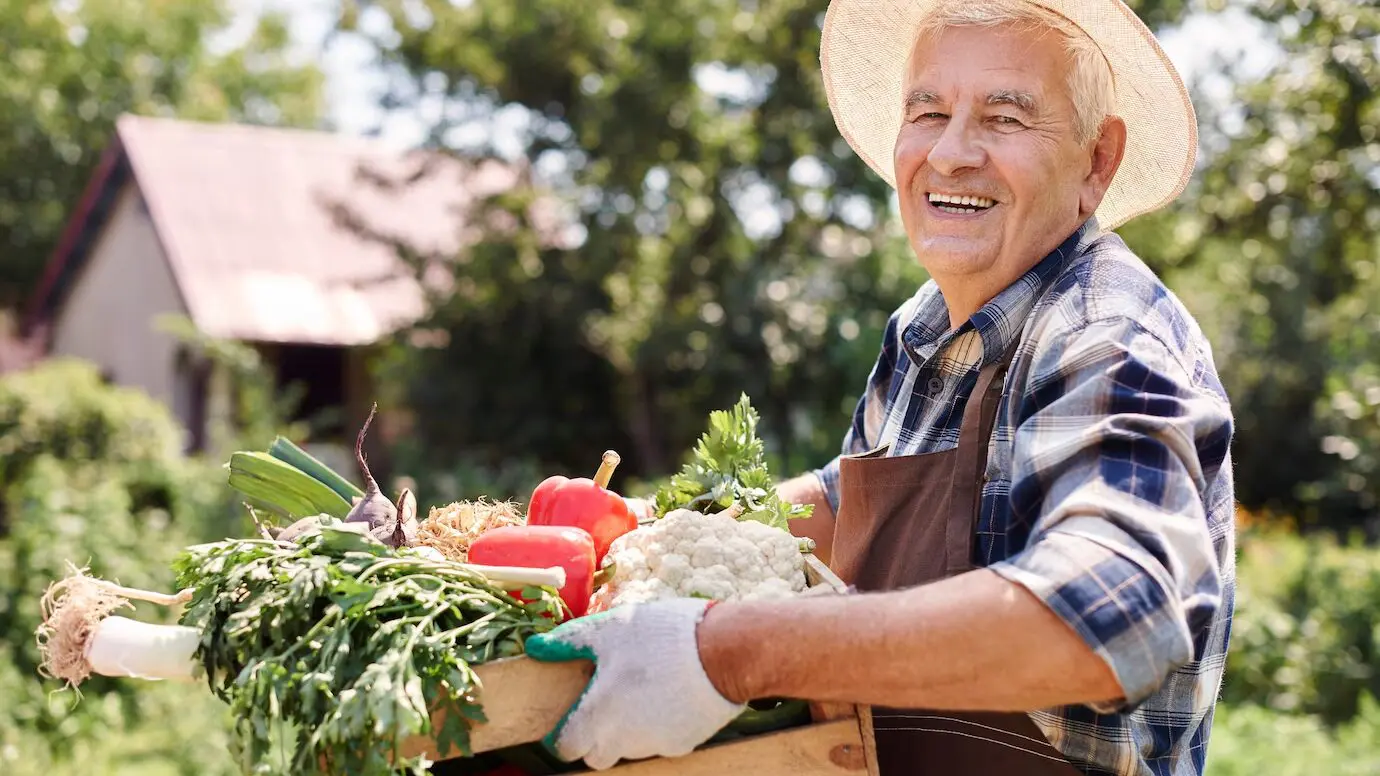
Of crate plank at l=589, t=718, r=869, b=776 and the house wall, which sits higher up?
the house wall

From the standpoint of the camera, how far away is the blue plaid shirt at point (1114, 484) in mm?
1597

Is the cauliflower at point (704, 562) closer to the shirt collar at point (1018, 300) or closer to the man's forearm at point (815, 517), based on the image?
the shirt collar at point (1018, 300)

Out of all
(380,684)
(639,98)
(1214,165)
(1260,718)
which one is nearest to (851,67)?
(380,684)

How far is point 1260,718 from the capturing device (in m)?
6.20

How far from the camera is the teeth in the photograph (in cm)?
216

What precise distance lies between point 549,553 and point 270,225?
19.0m

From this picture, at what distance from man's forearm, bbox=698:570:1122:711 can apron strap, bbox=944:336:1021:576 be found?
281 millimetres

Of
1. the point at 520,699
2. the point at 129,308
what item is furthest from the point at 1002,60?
the point at 129,308

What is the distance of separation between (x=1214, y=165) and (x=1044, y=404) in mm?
7450

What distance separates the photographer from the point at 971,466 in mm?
1987

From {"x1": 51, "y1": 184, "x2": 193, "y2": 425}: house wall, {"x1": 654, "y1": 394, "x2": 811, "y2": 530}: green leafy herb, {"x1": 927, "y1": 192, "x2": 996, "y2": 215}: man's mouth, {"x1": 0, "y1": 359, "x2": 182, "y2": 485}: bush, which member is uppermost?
{"x1": 51, "y1": 184, "x2": 193, "y2": 425}: house wall

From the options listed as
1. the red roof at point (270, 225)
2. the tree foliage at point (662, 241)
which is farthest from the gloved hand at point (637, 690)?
the red roof at point (270, 225)

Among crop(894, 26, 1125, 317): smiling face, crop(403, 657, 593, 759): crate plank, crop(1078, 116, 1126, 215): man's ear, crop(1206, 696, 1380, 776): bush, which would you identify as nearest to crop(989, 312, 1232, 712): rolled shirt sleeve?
crop(894, 26, 1125, 317): smiling face

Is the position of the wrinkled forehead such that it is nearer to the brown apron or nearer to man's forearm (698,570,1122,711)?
the brown apron
